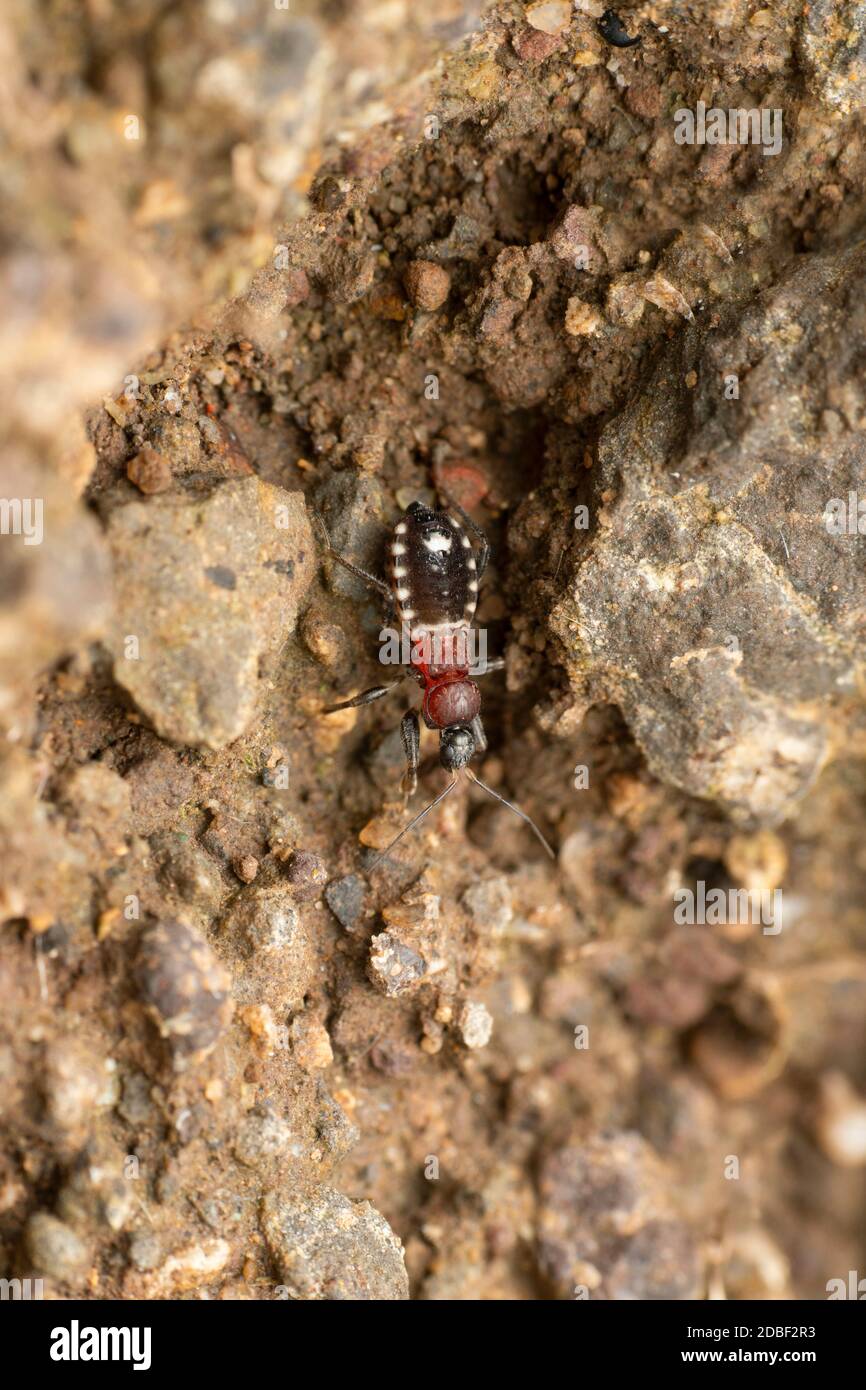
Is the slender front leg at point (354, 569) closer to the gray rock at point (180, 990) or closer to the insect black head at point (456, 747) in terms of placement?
the insect black head at point (456, 747)

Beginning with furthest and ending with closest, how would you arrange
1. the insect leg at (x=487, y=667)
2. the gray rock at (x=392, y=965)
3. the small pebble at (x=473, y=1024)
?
1. the insect leg at (x=487, y=667)
2. the small pebble at (x=473, y=1024)
3. the gray rock at (x=392, y=965)

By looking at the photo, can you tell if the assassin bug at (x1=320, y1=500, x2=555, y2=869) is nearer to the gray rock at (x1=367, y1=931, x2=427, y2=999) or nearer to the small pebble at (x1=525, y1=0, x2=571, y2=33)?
the gray rock at (x1=367, y1=931, x2=427, y2=999)

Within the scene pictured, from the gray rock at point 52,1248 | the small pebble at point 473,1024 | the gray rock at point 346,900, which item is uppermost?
the gray rock at point 346,900

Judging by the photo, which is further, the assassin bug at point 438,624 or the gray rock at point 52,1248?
the assassin bug at point 438,624

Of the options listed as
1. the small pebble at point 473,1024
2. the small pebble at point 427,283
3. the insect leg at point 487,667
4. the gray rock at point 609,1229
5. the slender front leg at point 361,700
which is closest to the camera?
the small pebble at point 427,283

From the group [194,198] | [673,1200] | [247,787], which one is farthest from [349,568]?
[673,1200]

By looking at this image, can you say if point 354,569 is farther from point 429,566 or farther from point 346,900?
point 346,900

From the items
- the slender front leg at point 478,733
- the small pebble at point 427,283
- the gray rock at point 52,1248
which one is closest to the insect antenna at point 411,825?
the slender front leg at point 478,733
